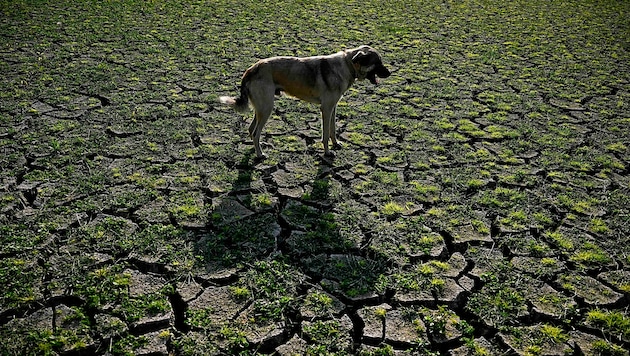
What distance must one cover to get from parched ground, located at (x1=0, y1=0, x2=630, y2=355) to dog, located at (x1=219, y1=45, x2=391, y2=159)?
622 millimetres

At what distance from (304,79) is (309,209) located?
155 centimetres

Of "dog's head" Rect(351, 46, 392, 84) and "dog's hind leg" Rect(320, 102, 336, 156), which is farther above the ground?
"dog's head" Rect(351, 46, 392, 84)

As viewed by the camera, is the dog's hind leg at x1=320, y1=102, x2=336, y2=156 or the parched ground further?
the dog's hind leg at x1=320, y1=102, x2=336, y2=156

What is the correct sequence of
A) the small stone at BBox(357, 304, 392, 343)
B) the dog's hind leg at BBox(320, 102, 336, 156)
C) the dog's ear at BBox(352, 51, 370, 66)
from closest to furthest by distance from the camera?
the small stone at BBox(357, 304, 392, 343)
the dog's ear at BBox(352, 51, 370, 66)
the dog's hind leg at BBox(320, 102, 336, 156)

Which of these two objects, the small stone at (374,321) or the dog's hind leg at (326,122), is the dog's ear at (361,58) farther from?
the small stone at (374,321)

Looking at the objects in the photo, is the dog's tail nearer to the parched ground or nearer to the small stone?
the parched ground

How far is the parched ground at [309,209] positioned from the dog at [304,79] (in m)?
0.62

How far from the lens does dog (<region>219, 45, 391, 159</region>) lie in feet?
18.4

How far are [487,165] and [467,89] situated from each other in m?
2.64

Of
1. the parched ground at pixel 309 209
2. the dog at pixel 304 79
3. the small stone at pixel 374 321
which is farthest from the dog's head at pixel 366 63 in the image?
the small stone at pixel 374 321

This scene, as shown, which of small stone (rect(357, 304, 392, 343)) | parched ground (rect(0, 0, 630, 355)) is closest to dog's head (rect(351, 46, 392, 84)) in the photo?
parched ground (rect(0, 0, 630, 355))

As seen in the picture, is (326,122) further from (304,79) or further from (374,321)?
(374,321)

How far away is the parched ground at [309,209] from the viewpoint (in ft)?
11.7

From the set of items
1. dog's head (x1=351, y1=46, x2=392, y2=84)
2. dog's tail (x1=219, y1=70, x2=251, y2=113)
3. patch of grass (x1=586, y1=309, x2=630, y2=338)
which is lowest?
patch of grass (x1=586, y1=309, x2=630, y2=338)
